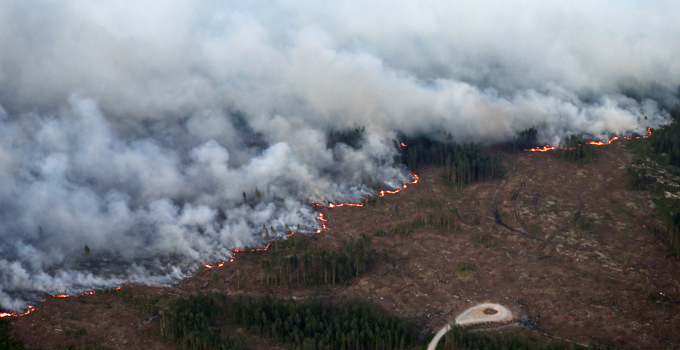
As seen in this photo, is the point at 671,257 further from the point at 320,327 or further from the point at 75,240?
the point at 75,240

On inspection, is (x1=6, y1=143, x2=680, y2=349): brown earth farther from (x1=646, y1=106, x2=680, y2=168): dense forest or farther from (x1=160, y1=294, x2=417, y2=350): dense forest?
(x1=646, y1=106, x2=680, y2=168): dense forest

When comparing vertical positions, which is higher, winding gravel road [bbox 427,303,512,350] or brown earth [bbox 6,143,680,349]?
brown earth [bbox 6,143,680,349]

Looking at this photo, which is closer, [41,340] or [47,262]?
[41,340]

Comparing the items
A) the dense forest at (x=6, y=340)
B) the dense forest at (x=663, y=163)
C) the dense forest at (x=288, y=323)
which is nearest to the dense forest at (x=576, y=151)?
the dense forest at (x=663, y=163)

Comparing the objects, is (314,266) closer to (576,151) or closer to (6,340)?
(6,340)

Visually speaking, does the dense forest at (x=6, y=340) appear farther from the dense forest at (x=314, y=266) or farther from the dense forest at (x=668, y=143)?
the dense forest at (x=668, y=143)

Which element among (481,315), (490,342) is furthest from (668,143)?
(490,342)

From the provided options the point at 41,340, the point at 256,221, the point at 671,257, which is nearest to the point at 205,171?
the point at 256,221

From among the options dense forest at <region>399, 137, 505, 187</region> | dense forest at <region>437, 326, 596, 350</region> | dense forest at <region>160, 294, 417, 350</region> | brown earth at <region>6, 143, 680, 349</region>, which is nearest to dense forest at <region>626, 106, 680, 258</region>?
brown earth at <region>6, 143, 680, 349</region>
